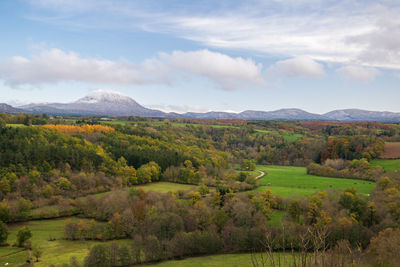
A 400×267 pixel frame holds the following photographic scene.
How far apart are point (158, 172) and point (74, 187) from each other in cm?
2106

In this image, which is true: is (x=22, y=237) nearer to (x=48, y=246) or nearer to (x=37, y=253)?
(x=48, y=246)

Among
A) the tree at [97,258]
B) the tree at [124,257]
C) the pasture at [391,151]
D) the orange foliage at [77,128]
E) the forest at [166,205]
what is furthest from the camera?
the orange foliage at [77,128]

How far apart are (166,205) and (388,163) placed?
61.3 meters

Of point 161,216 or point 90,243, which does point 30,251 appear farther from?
point 161,216

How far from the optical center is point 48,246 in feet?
127

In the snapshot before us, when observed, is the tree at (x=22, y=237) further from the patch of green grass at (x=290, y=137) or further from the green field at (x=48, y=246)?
the patch of green grass at (x=290, y=137)

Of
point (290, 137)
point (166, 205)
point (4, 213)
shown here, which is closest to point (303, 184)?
point (166, 205)

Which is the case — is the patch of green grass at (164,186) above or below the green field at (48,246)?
above

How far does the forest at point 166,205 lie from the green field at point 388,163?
0.45m

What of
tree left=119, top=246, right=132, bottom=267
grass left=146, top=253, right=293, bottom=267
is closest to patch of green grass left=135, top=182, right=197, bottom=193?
grass left=146, top=253, right=293, bottom=267

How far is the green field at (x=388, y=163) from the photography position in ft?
240

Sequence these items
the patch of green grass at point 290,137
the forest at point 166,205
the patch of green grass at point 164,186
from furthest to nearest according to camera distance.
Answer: the patch of green grass at point 290,137 → the patch of green grass at point 164,186 → the forest at point 166,205

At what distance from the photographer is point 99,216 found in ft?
160

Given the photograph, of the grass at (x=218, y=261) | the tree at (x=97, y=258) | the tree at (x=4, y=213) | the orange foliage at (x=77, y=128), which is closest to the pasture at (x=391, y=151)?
the grass at (x=218, y=261)
